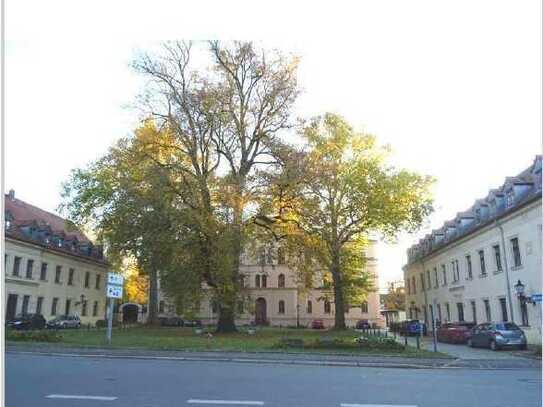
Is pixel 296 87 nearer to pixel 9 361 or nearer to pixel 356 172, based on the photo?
pixel 356 172

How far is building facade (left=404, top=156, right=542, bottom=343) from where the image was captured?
26734 mm

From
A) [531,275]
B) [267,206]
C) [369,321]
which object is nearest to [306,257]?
[267,206]

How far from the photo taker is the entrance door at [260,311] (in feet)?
224

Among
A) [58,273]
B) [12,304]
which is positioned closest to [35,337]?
[12,304]

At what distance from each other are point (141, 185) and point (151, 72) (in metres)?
8.12

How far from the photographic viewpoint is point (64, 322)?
44844 millimetres

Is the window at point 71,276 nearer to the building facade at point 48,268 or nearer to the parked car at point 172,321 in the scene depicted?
the building facade at point 48,268

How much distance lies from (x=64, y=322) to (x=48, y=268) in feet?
22.0

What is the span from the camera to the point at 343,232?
135 ft

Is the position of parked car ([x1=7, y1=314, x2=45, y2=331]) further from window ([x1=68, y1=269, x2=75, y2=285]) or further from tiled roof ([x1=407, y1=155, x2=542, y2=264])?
tiled roof ([x1=407, y1=155, x2=542, y2=264])

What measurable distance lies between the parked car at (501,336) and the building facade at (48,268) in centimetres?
3185

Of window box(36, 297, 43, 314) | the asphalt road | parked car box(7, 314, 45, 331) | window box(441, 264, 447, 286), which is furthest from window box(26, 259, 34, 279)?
window box(441, 264, 447, 286)

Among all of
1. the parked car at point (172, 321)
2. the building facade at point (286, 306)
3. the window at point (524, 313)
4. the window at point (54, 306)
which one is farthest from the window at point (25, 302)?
the window at point (524, 313)

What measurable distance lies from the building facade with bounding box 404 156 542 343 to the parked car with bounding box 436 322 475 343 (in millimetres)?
2066
